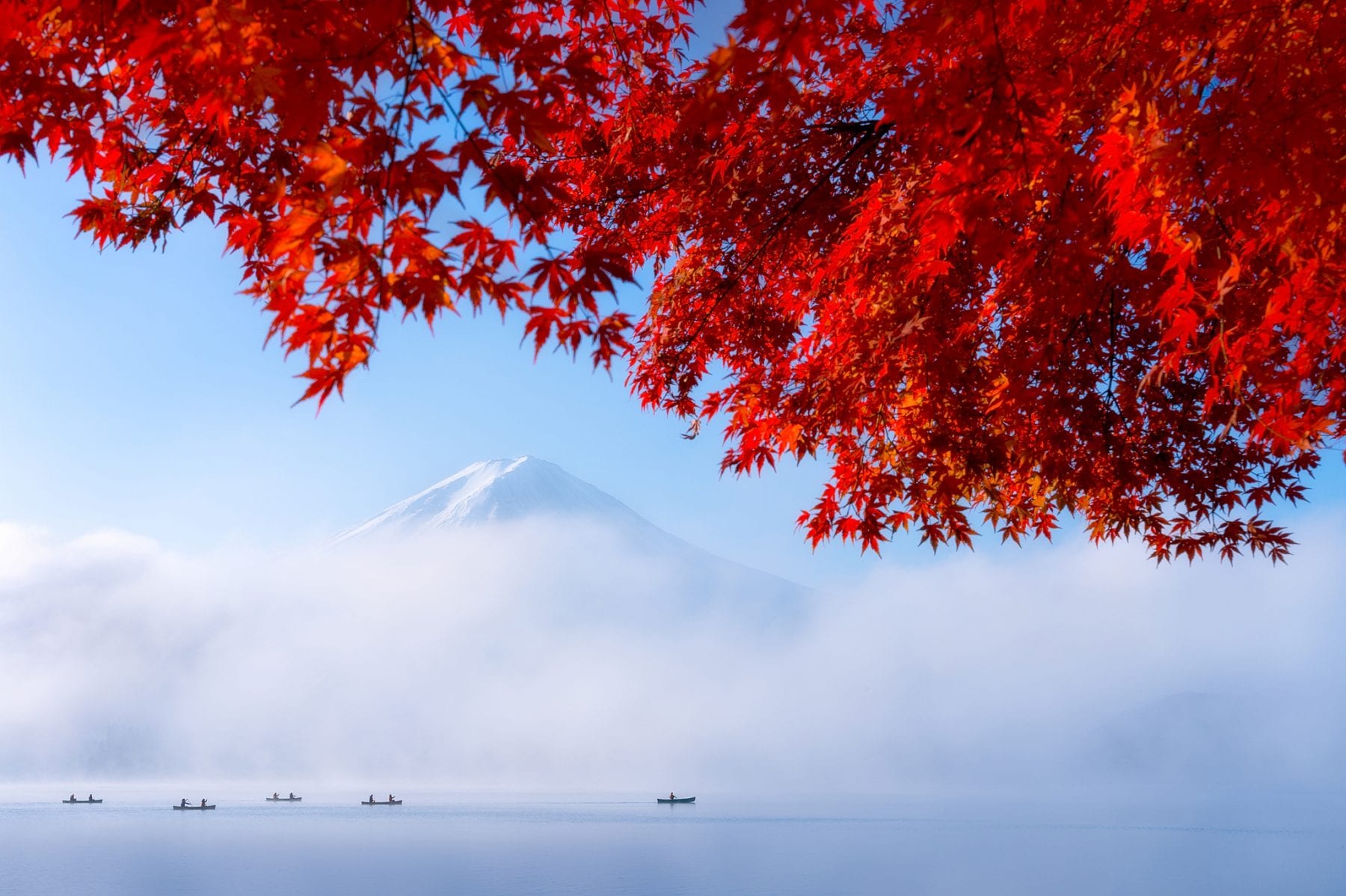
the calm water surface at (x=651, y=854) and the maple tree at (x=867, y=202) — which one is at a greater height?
the maple tree at (x=867, y=202)

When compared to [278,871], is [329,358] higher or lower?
higher

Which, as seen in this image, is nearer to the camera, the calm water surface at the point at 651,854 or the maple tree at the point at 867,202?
the maple tree at the point at 867,202

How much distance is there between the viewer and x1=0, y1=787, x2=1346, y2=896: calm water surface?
5528 cm

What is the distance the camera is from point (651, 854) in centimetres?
7469

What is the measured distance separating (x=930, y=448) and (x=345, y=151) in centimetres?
499

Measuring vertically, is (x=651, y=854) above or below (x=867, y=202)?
below

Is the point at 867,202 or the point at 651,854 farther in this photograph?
the point at 651,854

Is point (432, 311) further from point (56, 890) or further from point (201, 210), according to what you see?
point (56, 890)

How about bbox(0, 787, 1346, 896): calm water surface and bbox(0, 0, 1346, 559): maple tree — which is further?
bbox(0, 787, 1346, 896): calm water surface

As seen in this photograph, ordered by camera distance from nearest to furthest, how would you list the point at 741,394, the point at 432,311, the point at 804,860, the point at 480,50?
the point at 432,311 → the point at 480,50 → the point at 741,394 → the point at 804,860

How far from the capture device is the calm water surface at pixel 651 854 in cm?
5528

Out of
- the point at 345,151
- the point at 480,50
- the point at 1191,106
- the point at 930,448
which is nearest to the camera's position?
the point at 345,151

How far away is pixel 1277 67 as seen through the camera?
4.37m

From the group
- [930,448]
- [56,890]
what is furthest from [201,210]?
[56,890]
